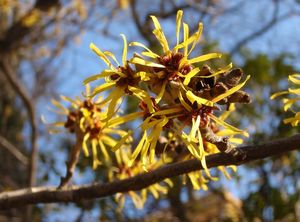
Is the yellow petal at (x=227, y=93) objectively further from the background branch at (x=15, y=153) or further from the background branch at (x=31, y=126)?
the background branch at (x=15, y=153)

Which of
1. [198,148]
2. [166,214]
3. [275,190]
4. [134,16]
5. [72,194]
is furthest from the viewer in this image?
[134,16]

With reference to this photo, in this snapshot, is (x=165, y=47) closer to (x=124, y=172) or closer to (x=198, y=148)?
(x=198, y=148)

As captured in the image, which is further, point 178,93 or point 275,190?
point 275,190

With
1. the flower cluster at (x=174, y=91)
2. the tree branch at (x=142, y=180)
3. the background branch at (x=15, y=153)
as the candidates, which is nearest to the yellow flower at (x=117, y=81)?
the flower cluster at (x=174, y=91)

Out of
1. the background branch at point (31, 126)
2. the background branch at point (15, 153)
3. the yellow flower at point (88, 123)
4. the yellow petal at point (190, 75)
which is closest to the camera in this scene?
the yellow petal at point (190, 75)

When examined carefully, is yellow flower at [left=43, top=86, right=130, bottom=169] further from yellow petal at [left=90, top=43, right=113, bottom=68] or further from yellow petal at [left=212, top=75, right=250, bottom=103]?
yellow petal at [left=212, top=75, right=250, bottom=103]

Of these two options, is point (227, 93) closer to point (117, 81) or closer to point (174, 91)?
point (174, 91)

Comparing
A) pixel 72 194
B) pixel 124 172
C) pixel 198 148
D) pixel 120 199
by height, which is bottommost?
pixel 120 199

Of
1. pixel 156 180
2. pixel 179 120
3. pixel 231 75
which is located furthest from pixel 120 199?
pixel 231 75

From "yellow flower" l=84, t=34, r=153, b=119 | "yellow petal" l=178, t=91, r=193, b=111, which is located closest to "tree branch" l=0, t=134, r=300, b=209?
"yellow petal" l=178, t=91, r=193, b=111
